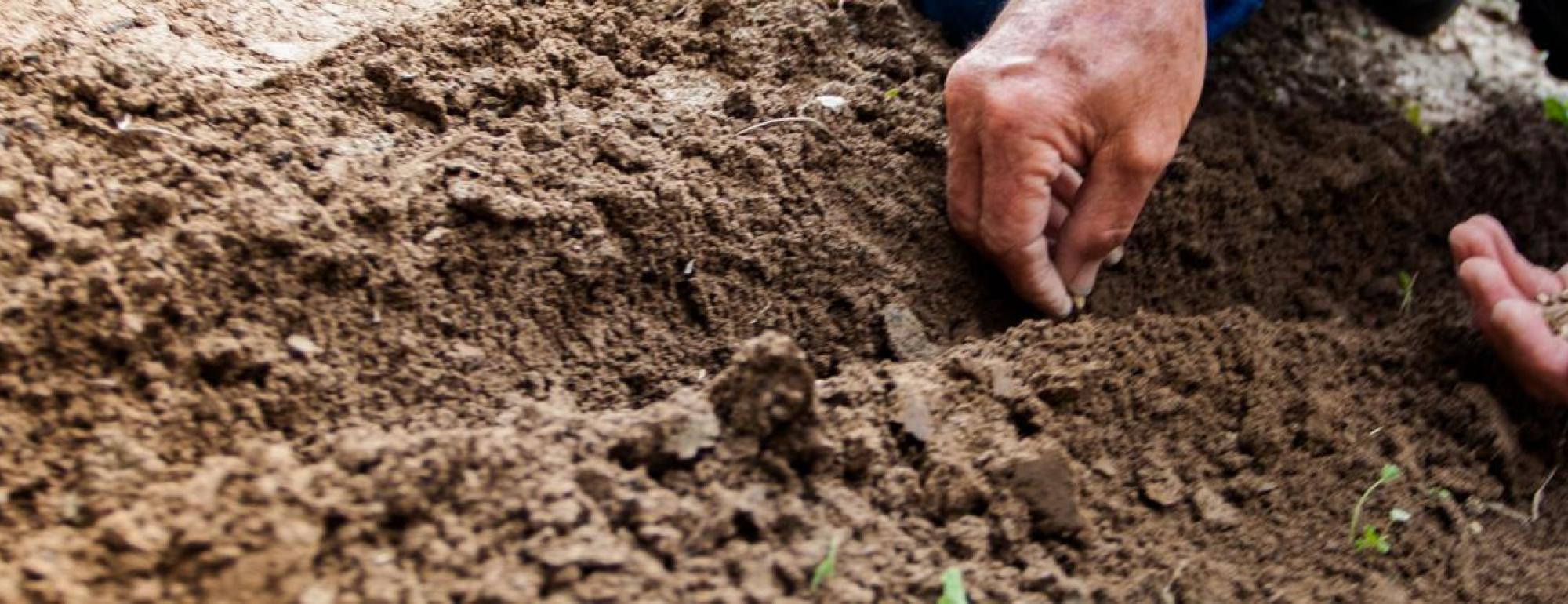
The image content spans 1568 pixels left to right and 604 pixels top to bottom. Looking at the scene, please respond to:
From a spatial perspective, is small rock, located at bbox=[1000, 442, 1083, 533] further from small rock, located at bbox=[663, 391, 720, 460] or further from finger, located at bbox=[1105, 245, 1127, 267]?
finger, located at bbox=[1105, 245, 1127, 267]

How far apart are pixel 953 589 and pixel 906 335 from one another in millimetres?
533

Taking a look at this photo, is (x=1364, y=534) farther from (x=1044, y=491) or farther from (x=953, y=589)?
(x=953, y=589)

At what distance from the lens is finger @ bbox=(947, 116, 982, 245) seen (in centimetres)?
179

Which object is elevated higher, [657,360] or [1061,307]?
[657,360]

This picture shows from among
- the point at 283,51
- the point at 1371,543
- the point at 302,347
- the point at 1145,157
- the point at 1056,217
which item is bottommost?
the point at 1371,543

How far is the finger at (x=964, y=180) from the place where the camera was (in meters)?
1.79

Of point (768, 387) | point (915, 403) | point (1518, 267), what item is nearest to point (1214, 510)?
point (915, 403)

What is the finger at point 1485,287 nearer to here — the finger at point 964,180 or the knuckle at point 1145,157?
the knuckle at point 1145,157

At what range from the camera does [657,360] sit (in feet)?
4.94

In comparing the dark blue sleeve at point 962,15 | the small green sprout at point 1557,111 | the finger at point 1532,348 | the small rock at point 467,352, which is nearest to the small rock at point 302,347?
the small rock at point 467,352

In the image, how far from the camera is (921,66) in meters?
2.03

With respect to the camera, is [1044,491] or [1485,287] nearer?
[1044,491]

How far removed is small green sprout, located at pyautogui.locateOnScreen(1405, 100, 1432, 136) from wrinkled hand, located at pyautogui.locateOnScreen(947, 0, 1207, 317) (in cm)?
95

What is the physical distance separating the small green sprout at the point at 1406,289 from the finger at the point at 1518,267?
0.15 meters
